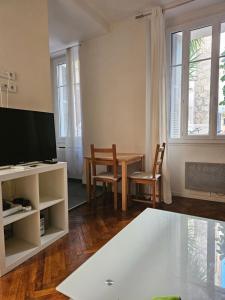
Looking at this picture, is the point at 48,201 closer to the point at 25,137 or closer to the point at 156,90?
the point at 25,137

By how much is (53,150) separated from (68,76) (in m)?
2.29

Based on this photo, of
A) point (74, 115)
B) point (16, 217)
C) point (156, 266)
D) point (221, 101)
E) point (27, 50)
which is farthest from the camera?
point (74, 115)

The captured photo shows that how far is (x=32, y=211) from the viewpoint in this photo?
5.77ft

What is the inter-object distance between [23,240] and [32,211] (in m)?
0.37

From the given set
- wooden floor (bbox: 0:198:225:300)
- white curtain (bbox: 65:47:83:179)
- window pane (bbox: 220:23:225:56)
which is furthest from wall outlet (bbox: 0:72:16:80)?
window pane (bbox: 220:23:225:56)

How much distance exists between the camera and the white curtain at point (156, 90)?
284 centimetres

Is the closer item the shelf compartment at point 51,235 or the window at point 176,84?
the shelf compartment at point 51,235

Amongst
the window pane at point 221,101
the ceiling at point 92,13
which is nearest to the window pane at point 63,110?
the ceiling at point 92,13

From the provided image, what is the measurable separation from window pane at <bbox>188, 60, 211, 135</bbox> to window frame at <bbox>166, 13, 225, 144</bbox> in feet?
0.16

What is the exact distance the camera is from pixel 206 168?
2.99 m

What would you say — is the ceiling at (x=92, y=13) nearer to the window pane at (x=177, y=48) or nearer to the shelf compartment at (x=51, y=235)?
the window pane at (x=177, y=48)

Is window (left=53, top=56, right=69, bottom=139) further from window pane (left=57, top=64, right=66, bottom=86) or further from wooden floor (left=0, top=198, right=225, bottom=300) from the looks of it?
wooden floor (left=0, top=198, right=225, bottom=300)

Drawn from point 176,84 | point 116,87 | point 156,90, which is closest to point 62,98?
point 116,87

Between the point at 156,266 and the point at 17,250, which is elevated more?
the point at 156,266
